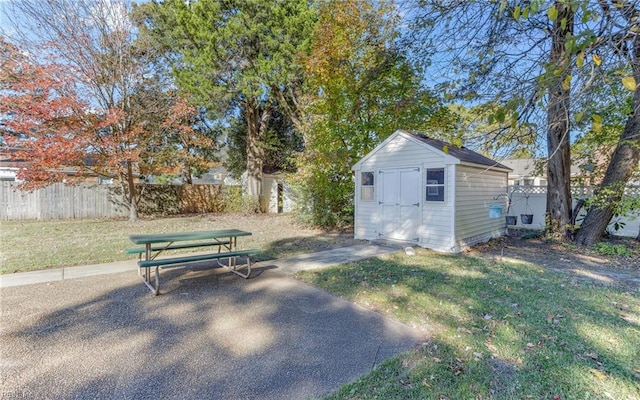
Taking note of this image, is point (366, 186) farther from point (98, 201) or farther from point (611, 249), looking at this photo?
point (98, 201)

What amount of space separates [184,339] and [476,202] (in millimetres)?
7666

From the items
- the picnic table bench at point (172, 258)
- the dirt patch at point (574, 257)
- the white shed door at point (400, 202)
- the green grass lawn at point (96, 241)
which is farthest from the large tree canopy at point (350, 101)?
the picnic table bench at point (172, 258)

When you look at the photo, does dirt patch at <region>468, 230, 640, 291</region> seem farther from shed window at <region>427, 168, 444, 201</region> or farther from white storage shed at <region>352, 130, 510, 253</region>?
shed window at <region>427, 168, 444, 201</region>

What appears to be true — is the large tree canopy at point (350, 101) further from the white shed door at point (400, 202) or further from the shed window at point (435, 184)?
the shed window at point (435, 184)

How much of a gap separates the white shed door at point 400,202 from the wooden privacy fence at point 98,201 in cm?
1048

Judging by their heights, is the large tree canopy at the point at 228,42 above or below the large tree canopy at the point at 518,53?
above

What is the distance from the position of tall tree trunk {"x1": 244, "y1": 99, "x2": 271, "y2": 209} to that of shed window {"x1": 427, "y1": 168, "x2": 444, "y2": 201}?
10.2m

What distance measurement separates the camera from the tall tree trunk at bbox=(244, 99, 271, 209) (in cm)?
1591

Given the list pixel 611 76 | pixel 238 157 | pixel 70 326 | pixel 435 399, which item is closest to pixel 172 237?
pixel 70 326

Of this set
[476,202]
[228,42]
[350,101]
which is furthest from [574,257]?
[228,42]

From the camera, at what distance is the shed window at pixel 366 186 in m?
8.96

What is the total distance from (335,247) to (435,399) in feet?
18.9

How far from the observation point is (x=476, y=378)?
244 cm

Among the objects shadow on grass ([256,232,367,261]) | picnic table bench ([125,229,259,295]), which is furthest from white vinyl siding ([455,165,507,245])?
picnic table bench ([125,229,259,295])
